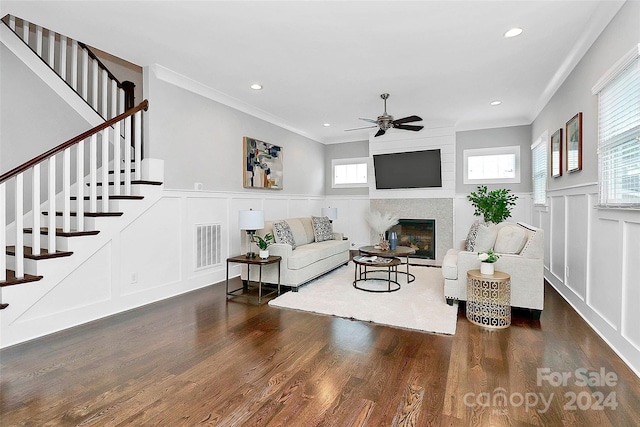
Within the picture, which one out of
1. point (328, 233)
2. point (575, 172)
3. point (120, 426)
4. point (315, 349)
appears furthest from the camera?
point (328, 233)

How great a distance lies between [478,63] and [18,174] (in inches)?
180

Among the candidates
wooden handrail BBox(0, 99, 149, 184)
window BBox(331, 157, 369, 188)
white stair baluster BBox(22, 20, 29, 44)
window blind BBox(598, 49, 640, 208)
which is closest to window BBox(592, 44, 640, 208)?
window blind BBox(598, 49, 640, 208)

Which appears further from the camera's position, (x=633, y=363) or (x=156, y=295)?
(x=156, y=295)

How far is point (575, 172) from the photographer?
10.9 feet

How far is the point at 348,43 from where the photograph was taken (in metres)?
3.09

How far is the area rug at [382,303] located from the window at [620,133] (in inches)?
66.4

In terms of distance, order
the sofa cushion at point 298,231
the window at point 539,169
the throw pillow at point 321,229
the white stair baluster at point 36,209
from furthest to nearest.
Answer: the throw pillow at point 321,229 < the sofa cushion at point 298,231 < the window at point 539,169 < the white stair baluster at point 36,209

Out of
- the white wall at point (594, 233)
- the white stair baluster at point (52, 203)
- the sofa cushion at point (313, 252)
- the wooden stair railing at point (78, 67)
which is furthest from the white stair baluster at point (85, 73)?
the white wall at point (594, 233)

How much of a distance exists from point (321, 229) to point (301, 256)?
139 cm

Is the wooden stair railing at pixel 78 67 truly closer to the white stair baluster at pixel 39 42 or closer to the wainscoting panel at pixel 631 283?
the white stair baluster at pixel 39 42

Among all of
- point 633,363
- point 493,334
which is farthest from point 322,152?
point 633,363

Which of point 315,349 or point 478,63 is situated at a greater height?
point 478,63

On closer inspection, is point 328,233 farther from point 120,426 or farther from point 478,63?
point 120,426

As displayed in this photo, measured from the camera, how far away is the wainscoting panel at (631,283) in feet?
7.04
